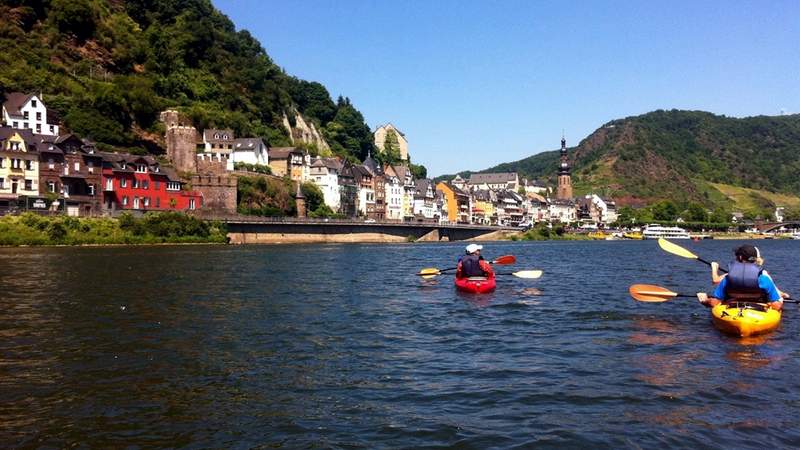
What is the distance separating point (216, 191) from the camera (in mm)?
86625

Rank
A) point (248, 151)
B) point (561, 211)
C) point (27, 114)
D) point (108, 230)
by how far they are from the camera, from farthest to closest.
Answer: point (561, 211), point (248, 151), point (27, 114), point (108, 230)

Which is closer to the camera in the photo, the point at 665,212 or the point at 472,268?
the point at 472,268

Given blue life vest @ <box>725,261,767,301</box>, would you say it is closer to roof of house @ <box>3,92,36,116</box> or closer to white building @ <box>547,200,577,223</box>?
roof of house @ <box>3,92,36,116</box>

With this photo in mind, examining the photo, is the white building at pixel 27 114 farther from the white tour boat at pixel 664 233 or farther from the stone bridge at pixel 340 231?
the white tour boat at pixel 664 233

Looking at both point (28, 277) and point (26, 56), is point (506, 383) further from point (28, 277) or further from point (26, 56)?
point (26, 56)

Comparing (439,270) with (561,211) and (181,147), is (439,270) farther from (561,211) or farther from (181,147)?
(561,211)

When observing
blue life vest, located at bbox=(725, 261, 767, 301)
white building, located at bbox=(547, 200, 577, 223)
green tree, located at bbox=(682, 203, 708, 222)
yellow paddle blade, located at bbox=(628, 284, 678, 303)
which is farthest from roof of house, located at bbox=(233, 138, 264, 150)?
green tree, located at bbox=(682, 203, 708, 222)

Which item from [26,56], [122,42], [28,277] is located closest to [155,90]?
[122,42]

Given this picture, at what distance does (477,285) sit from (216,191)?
222ft

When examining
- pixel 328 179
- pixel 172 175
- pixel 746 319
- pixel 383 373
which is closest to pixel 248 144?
pixel 328 179

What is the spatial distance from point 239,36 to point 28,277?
13885 cm

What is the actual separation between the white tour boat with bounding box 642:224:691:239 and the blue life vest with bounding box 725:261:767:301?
146630 millimetres

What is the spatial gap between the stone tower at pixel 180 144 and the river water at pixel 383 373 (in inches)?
2758

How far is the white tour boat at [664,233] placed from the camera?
15638cm
